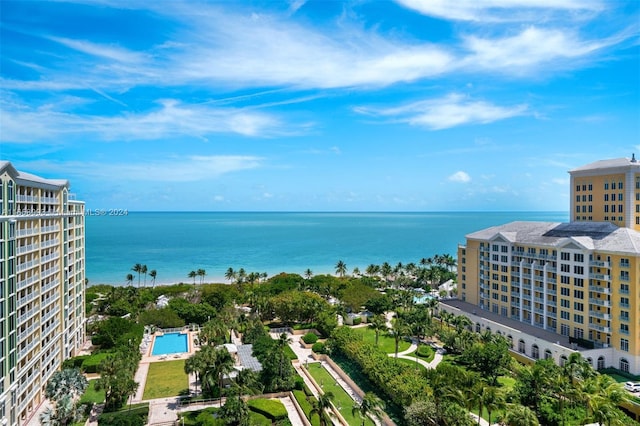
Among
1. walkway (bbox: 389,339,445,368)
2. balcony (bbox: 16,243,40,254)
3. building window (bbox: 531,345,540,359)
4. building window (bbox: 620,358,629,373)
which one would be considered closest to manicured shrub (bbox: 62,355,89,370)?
balcony (bbox: 16,243,40,254)

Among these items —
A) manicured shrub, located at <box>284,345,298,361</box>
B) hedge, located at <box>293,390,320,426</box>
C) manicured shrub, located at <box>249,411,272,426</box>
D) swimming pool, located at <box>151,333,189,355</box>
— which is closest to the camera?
manicured shrub, located at <box>249,411,272,426</box>

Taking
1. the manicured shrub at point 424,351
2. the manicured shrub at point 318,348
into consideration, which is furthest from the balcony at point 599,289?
the manicured shrub at point 318,348

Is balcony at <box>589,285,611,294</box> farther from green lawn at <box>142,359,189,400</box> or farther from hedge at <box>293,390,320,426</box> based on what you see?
green lawn at <box>142,359,189,400</box>

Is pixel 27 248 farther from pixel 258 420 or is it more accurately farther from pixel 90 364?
pixel 258 420

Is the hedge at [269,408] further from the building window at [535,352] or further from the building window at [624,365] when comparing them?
the building window at [624,365]

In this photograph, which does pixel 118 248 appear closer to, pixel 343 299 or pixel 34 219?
pixel 343 299

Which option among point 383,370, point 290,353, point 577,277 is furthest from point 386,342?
point 577,277
